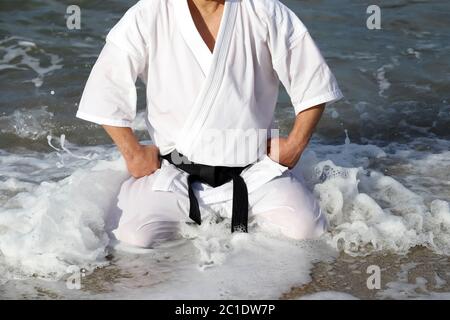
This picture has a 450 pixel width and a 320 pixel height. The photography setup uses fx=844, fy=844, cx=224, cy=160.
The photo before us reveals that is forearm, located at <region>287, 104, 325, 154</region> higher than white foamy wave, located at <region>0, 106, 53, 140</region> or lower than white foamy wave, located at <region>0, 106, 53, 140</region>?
higher

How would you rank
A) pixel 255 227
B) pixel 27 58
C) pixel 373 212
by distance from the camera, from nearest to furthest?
1. pixel 255 227
2. pixel 373 212
3. pixel 27 58

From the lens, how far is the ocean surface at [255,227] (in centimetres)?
359

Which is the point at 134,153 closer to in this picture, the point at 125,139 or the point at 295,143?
the point at 125,139

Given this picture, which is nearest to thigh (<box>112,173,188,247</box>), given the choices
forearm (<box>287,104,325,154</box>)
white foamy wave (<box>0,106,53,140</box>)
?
forearm (<box>287,104,325,154</box>)

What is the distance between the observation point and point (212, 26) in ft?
12.5

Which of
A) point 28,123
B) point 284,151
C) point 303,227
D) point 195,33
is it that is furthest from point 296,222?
point 28,123

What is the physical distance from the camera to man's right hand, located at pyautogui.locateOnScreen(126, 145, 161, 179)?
12.9 ft

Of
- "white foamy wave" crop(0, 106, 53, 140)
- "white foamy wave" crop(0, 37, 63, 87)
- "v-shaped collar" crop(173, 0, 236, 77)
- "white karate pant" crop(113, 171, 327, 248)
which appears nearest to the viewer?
"v-shaped collar" crop(173, 0, 236, 77)

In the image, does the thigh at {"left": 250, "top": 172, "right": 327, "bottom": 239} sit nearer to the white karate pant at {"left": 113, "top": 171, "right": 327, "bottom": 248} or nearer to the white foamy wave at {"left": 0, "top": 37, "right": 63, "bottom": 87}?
the white karate pant at {"left": 113, "top": 171, "right": 327, "bottom": 248}

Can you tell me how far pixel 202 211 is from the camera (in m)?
3.89

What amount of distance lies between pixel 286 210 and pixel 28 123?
2.45m

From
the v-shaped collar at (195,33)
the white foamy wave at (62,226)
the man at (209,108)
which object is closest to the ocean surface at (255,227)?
the white foamy wave at (62,226)
